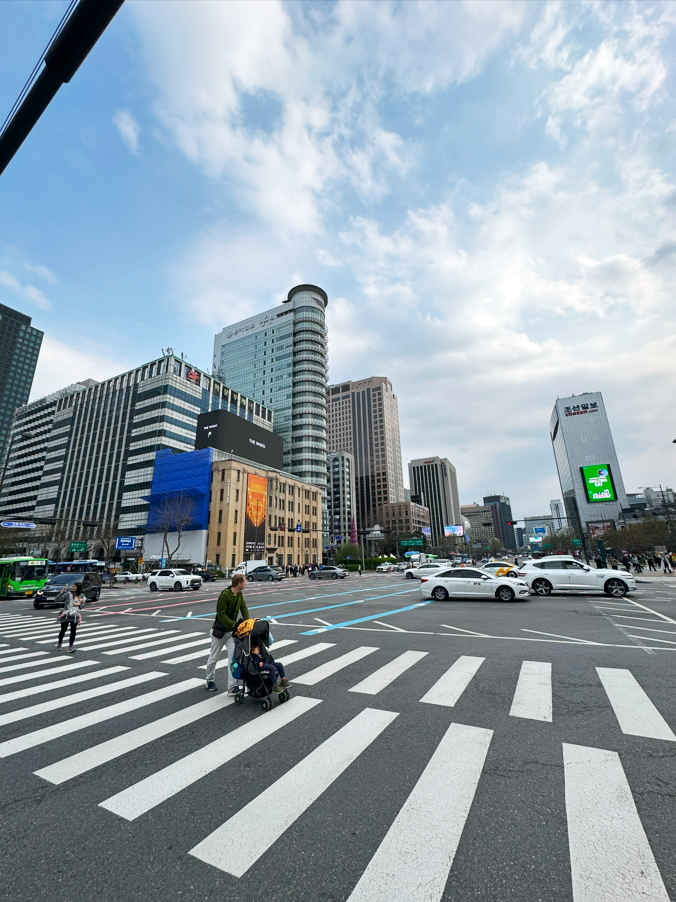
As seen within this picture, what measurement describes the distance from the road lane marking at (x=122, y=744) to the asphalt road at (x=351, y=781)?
32mm

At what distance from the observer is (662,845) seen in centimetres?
284

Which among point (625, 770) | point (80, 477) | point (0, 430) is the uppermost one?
point (0, 430)

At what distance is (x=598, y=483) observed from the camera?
49.8 meters

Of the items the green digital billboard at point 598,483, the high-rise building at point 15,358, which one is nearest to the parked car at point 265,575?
the green digital billboard at point 598,483

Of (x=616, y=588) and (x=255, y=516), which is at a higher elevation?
(x=255, y=516)

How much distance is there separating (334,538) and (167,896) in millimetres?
134750

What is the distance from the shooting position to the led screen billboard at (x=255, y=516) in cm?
6344

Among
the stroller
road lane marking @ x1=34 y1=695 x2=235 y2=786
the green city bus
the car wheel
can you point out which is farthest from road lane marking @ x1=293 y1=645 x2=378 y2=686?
the green city bus

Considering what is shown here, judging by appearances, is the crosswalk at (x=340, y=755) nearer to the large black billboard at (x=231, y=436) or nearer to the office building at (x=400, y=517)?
the large black billboard at (x=231, y=436)

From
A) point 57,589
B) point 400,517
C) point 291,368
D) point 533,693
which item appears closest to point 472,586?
point 533,693

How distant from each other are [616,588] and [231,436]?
58.8 m

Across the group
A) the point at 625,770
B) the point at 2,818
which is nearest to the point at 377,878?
the point at 625,770

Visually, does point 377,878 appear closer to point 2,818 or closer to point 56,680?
point 2,818

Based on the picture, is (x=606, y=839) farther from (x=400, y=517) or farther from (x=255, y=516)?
(x=400, y=517)
